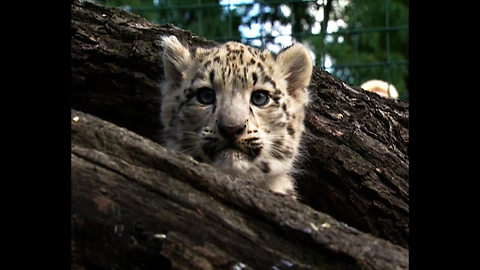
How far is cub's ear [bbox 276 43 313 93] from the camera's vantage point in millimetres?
4293

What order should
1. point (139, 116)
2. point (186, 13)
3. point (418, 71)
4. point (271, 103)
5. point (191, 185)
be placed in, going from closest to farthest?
point (191, 185) → point (418, 71) → point (271, 103) → point (139, 116) → point (186, 13)

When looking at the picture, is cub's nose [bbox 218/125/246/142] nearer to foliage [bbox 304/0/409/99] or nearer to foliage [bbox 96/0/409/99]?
foliage [bbox 96/0/409/99]

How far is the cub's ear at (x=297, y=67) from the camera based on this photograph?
14.1 ft

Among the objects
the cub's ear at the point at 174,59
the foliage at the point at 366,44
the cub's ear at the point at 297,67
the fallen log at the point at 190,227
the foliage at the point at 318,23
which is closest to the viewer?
the fallen log at the point at 190,227

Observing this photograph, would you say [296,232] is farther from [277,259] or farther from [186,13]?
[186,13]

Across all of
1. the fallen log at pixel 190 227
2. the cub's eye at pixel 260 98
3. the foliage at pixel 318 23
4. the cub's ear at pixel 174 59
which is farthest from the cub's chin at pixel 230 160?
the foliage at pixel 318 23

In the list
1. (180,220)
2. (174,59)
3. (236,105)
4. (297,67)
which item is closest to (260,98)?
(236,105)

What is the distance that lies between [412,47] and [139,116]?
6.88 ft

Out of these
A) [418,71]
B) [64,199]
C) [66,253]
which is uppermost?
[418,71]

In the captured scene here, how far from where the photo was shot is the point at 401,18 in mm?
10406

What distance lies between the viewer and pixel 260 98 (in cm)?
378

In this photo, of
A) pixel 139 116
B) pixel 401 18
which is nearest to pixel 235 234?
pixel 139 116

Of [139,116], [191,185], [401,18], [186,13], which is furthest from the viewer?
[401,18]

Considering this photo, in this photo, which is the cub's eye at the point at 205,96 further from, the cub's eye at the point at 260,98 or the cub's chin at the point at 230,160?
the cub's chin at the point at 230,160
